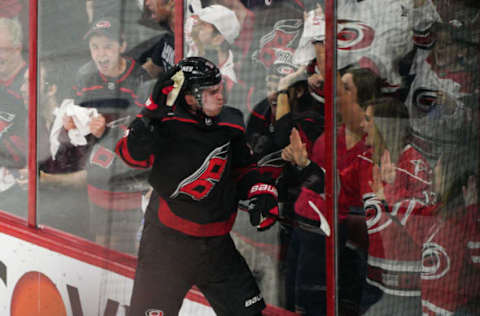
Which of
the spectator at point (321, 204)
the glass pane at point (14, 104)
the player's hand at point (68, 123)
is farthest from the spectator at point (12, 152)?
the spectator at point (321, 204)

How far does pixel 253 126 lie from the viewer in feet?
7.29

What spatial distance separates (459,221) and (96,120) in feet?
6.03

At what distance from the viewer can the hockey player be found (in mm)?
1940

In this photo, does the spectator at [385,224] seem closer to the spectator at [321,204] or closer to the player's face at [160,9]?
the spectator at [321,204]

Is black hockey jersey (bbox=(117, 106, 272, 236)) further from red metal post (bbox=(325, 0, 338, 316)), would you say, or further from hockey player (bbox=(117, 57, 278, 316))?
red metal post (bbox=(325, 0, 338, 316))

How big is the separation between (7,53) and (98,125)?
0.88 m

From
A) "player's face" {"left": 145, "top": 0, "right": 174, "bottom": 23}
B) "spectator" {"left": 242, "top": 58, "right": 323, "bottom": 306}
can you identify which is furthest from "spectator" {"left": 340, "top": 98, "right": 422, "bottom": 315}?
"player's face" {"left": 145, "top": 0, "right": 174, "bottom": 23}

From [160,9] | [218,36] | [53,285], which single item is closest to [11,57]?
[160,9]

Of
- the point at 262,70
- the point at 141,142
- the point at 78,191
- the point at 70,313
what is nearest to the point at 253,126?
the point at 262,70

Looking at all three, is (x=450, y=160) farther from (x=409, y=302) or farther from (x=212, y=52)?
(x=212, y=52)

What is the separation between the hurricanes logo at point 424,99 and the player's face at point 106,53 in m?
1.45

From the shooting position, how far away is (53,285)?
285 centimetres

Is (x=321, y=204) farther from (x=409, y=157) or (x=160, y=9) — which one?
(x=160, y=9)

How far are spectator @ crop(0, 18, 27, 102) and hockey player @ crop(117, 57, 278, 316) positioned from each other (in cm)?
146
